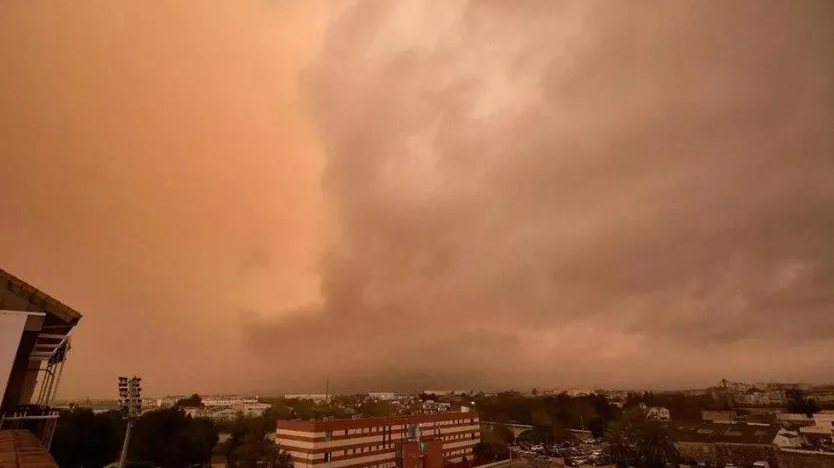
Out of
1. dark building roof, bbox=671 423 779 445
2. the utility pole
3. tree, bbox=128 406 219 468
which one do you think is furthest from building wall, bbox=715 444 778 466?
the utility pole

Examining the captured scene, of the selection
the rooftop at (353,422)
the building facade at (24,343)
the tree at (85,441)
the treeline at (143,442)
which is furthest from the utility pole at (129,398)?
the tree at (85,441)

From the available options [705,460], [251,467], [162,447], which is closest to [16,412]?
[251,467]

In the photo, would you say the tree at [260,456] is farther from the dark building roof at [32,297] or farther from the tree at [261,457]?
the dark building roof at [32,297]

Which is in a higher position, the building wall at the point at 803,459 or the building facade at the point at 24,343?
the building facade at the point at 24,343

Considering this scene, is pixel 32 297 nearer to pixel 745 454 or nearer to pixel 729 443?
pixel 745 454

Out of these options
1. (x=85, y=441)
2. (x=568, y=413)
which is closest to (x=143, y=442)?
(x=85, y=441)

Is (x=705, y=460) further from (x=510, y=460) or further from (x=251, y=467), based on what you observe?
(x=251, y=467)
